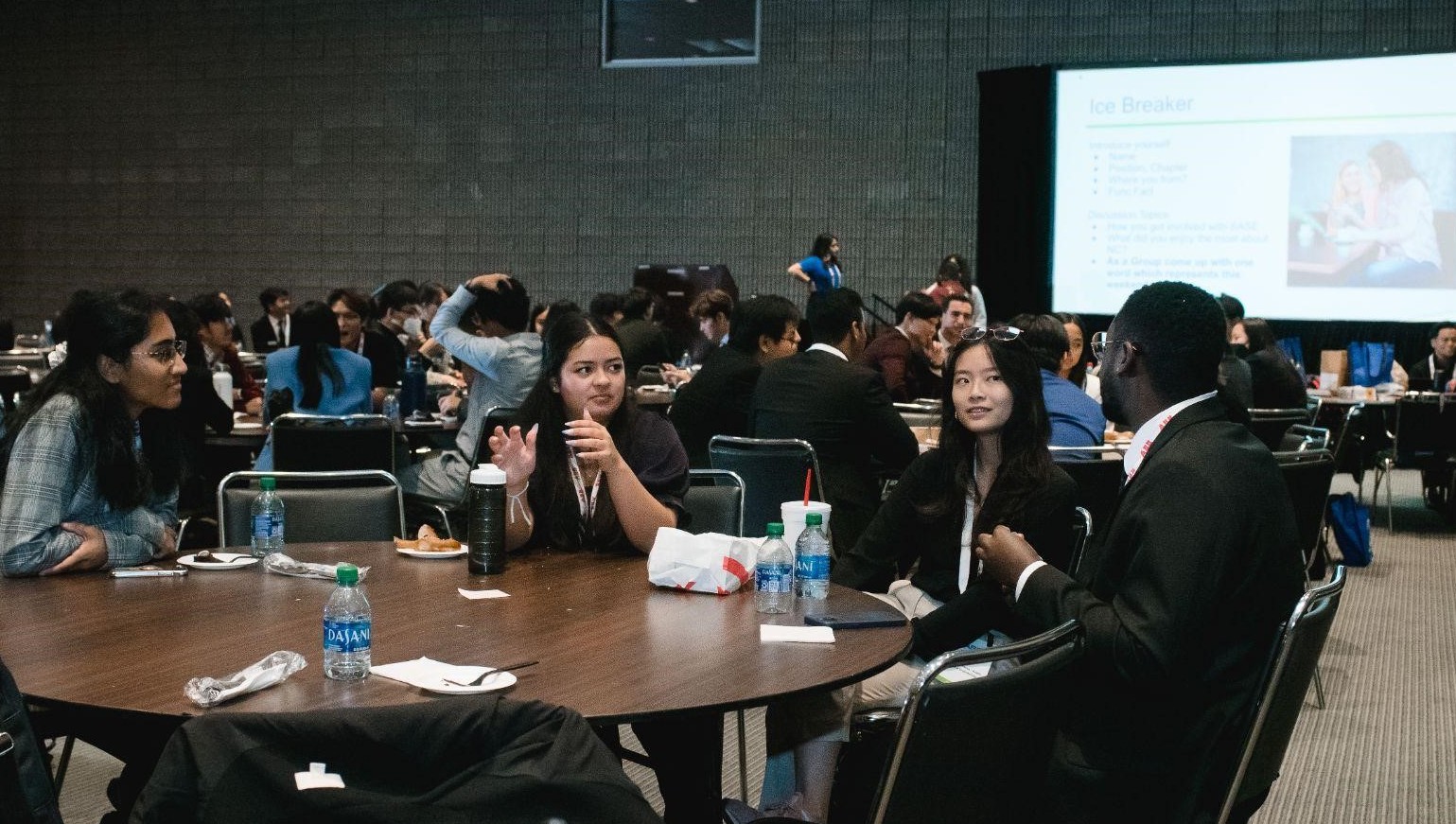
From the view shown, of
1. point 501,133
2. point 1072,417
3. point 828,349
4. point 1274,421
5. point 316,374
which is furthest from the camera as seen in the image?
point 501,133

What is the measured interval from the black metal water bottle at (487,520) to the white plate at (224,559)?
480 mm

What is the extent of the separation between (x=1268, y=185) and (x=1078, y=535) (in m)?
8.73

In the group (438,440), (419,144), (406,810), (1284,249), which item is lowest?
(438,440)

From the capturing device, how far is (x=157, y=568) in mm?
2914

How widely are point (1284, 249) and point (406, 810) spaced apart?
10899mm

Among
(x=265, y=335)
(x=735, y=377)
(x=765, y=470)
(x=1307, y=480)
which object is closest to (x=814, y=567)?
(x=765, y=470)

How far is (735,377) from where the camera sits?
229 inches

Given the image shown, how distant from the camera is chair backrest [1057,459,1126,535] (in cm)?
435

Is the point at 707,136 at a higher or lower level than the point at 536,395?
higher

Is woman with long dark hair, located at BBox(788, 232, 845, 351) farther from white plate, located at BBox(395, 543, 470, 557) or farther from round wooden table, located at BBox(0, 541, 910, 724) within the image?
round wooden table, located at BBox(0, 541, 910, 724)

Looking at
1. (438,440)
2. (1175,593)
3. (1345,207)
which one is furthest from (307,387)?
(1345,207)

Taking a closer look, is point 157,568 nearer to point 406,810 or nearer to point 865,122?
point 406,810

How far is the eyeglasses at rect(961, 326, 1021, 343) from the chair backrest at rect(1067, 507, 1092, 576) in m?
0.46

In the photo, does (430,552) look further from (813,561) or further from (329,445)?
(329,445)
